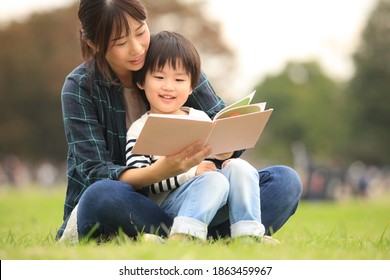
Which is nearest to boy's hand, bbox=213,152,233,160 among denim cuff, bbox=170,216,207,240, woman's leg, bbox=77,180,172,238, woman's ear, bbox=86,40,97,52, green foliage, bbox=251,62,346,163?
woman's leg, bbox=77,180,172,238

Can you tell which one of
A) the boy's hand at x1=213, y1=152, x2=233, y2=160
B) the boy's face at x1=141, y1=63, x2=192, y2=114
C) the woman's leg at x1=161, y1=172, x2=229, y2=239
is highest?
the boy's face at x1=141, y1=63, x2=192, y2=114

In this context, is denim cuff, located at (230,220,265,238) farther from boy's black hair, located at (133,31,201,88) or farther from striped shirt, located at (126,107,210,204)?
boy's black hair, located at (133,31,201,88)

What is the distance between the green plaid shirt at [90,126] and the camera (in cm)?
361

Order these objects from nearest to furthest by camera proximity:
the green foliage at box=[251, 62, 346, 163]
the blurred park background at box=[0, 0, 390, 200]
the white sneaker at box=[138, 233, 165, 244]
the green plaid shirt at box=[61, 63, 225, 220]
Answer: the white sneaker at box=[138, 233, 165, 244]
the green plaid shirt at box=[61, 63, 225, 220]
the blurred park background at box=[0, 0, 390, 200]
the green foliage at box=[251, 62, 346, 163]

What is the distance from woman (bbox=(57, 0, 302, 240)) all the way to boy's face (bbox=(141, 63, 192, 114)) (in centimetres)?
12

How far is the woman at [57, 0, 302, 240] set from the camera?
3.41 meters

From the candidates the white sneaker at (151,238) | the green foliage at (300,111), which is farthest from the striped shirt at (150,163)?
the green foliage at (300,111)

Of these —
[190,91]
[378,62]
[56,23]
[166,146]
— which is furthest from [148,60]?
[378,62]

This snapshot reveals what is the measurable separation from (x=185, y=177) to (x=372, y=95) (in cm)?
3752

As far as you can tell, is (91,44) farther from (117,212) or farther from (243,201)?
(243,201)

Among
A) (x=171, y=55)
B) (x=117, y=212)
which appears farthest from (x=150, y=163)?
(x=171, y=55)

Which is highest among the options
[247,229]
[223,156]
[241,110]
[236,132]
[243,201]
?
[241,110]

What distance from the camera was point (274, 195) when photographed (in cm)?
371

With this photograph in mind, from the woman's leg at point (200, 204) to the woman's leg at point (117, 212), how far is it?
181 millimetres
